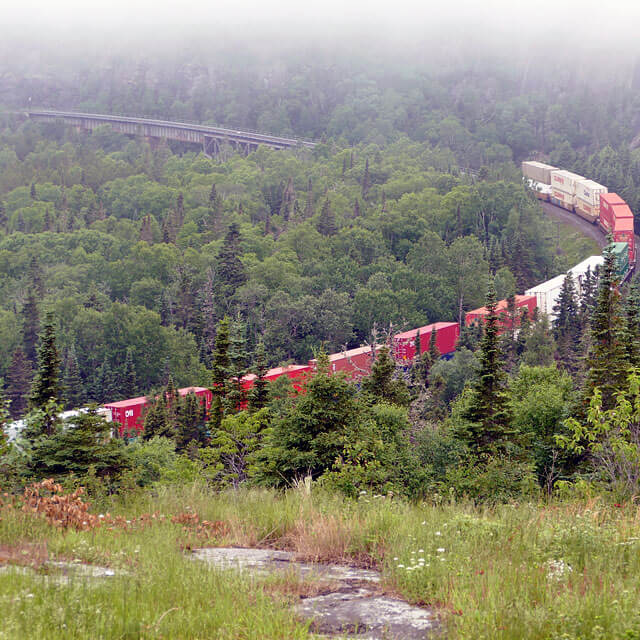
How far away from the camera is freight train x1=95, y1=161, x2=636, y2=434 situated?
70438 millimetres

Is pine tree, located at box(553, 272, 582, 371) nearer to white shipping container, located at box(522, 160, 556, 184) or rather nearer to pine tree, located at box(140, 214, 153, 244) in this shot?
white shipping container, located at box(522, 160, 556, 184)

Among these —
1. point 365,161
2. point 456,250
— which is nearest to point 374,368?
point 456,250

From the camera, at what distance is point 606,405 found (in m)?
36.3

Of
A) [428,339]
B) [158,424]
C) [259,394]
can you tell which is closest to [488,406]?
[259,394]

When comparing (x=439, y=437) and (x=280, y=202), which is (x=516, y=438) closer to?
(x=439, y=437)

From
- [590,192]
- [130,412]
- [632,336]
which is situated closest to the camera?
[632,336]

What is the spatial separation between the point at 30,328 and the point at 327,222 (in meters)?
50.8

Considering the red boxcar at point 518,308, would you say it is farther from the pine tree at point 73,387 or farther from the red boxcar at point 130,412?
the pine tree at point 73,387

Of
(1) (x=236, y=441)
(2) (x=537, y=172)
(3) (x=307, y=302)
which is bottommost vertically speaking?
(3) (x=307, y=302)

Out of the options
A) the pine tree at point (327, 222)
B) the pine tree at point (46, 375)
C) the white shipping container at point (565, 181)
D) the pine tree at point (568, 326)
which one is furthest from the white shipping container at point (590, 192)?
the pine tree at point (46, 375)

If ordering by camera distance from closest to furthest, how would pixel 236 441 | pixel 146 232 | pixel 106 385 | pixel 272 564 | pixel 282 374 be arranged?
pixel 272 564, pixel 236 441, pixel 282 374, pixel 106 385, pixel 146 232

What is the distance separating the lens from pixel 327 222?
126500mm

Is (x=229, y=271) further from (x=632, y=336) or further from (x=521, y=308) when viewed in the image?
(x=632, y=336)

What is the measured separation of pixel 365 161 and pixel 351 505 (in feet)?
526
